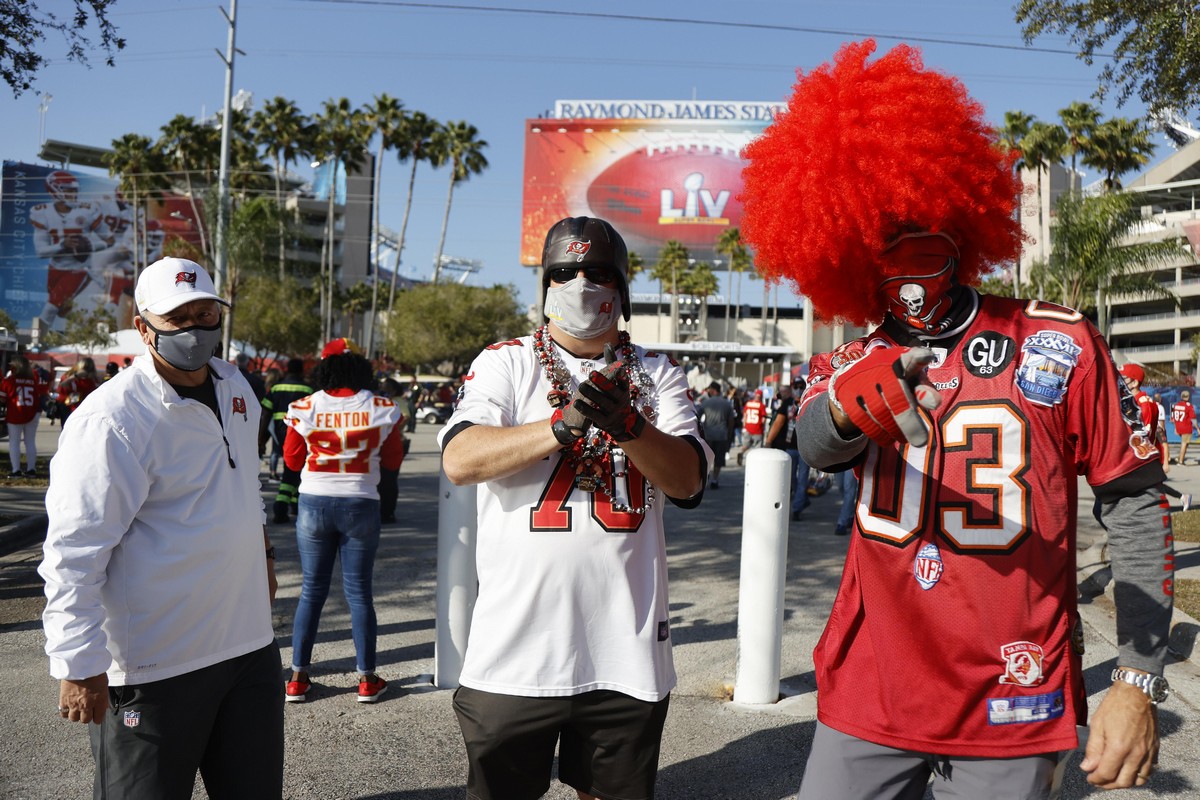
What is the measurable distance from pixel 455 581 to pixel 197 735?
2.62 meters

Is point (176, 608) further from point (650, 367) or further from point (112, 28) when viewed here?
point (112, 28)

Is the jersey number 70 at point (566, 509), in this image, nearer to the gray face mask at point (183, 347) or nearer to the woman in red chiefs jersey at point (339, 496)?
the gray face mask at point (183, 347)

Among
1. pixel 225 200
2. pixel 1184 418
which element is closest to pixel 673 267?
pixel 225 200

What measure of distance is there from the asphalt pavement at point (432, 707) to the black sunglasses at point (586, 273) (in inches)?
54.1

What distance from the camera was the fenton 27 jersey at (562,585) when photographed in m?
2.54

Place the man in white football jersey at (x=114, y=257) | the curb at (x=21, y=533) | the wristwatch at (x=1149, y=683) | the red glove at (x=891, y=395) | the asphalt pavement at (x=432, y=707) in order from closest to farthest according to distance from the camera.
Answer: the red glove at (x=891, y=395) < the wristwatch at (x=1149, y=683) < the asphalt pavement at (x=432, y=707) < the curb at (x=21, y=533) < the man in white football jersey at (x=114, y=257)

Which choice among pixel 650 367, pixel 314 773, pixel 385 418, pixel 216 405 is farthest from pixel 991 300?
pixel 385 418

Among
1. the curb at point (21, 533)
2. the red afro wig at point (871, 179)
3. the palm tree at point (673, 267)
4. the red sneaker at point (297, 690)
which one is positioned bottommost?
the curb at point (21, 533)

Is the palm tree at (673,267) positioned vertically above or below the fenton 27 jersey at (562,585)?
above

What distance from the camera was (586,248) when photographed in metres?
2.72

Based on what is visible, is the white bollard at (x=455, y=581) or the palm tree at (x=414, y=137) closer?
the white bollard at (x=455, y=581)

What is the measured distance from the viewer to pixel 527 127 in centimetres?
7644

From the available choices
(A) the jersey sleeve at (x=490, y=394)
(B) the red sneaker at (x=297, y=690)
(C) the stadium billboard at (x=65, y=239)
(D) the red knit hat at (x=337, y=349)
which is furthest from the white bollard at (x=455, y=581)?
(C) the stadium billboard at (x=65, y=239)

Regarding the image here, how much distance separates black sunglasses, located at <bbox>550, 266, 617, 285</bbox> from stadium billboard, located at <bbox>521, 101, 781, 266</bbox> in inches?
2903
